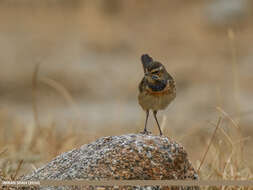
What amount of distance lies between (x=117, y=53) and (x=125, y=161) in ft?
51.2

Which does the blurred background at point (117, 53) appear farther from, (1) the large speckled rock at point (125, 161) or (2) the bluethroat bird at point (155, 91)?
(1) the large speckled rock at point (125, 161)

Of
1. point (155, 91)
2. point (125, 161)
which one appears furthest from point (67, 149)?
point (125, 161)

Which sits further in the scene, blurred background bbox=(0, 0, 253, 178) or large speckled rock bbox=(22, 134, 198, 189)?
blurred background bbox=(0, 0, 253, 178)

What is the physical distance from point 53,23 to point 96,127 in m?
8.09

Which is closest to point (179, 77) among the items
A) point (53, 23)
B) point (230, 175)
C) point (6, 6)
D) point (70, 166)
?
point (53, 23)

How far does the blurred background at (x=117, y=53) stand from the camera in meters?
14.6

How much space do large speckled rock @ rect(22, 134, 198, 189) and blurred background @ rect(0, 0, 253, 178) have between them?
25.3 feet

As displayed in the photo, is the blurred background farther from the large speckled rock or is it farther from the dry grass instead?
the large speckled rock

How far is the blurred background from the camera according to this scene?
14648 mm

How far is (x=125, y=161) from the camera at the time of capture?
329 centimetres

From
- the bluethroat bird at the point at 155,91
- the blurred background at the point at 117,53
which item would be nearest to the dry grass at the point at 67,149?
the bluethroat bird at the point at 155,91

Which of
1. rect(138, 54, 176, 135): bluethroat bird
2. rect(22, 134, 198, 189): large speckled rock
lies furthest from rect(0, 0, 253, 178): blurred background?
rect(22, 134, 198, 189): large speckled rock

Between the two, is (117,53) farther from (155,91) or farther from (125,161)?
(125,161)

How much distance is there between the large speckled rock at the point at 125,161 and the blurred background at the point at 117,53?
25.3 feet
